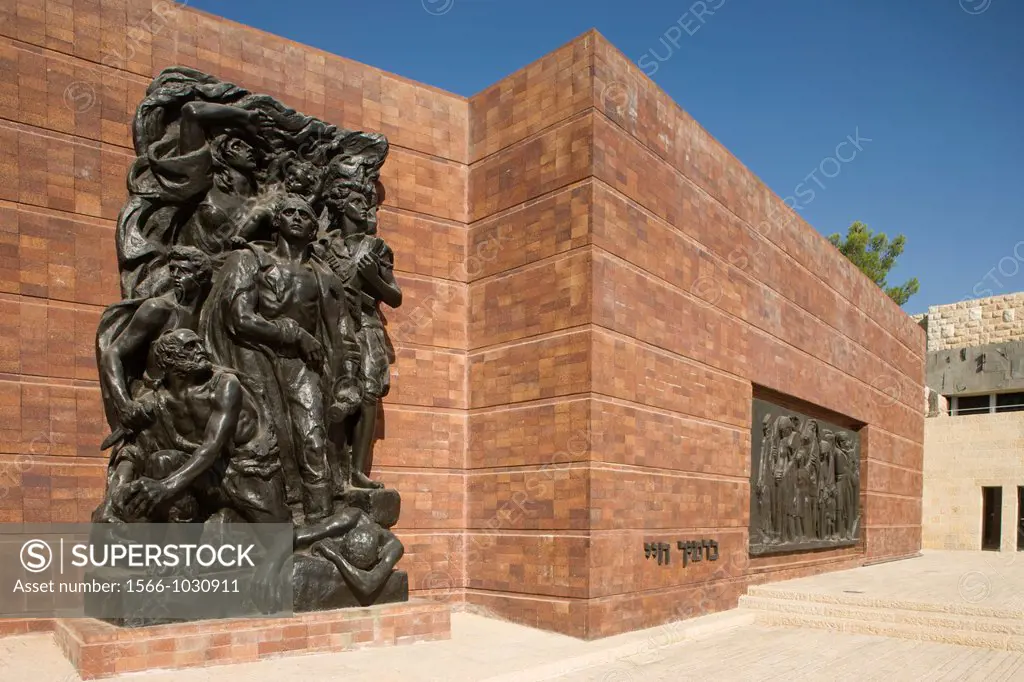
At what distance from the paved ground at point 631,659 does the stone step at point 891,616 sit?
425mm

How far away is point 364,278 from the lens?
8852mm

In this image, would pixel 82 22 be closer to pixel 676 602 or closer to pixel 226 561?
pixel 226 561

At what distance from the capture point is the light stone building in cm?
2369

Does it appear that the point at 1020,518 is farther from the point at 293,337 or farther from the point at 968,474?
the point at 293,337

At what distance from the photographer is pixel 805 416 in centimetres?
1499

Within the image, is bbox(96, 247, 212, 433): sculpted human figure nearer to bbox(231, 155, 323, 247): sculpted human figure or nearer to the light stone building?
bbox(231, 155, 323, 247): sculpted human figure

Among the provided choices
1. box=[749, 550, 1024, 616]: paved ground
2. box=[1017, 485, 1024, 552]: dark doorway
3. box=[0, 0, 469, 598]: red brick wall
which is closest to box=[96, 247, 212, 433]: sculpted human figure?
box=[0, 0, 469, 598]: red brick wall

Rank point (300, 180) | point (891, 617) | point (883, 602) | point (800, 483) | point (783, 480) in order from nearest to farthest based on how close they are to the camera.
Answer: point (300, 180), point (891, 617), point (883, 602), point (783, 480), point (800, 483)

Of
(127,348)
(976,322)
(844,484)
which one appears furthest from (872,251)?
(127,348)

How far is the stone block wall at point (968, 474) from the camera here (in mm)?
23484

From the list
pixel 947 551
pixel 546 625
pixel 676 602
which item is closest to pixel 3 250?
pixel 546 625

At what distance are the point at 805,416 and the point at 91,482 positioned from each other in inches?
453

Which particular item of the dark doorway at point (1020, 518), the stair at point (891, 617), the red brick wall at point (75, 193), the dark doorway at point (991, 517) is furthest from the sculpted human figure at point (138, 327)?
the dark doorway at point (991, 517)

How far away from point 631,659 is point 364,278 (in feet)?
15.3
